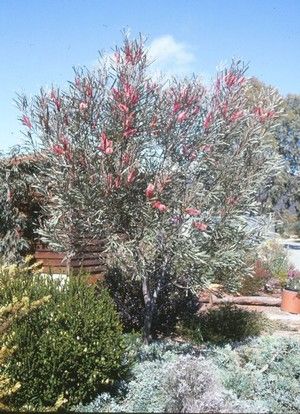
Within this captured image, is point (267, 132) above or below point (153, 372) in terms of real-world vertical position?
above

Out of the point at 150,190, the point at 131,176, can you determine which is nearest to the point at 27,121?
the point at 131,176

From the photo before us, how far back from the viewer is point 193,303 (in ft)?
29.8

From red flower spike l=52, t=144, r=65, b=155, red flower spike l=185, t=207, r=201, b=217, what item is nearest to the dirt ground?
red flower spike l=185, t=207, r=201, b=217

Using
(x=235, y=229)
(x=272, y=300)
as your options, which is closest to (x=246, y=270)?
(x=235, y=229)

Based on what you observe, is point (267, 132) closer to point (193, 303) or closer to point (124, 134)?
point (124, 134)

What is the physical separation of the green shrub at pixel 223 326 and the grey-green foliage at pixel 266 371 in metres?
0.91

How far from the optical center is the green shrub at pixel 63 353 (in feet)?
17.1

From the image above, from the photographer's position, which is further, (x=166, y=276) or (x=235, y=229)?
(x=166, y=276)

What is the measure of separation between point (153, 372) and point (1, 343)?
1.64 m

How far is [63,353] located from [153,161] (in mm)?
2595

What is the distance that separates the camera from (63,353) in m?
5.24

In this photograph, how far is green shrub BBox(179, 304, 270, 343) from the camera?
28.0 ft

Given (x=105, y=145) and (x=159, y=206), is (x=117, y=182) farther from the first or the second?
(x=159, y=206)

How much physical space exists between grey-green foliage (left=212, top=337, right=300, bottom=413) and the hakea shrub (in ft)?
3.57
